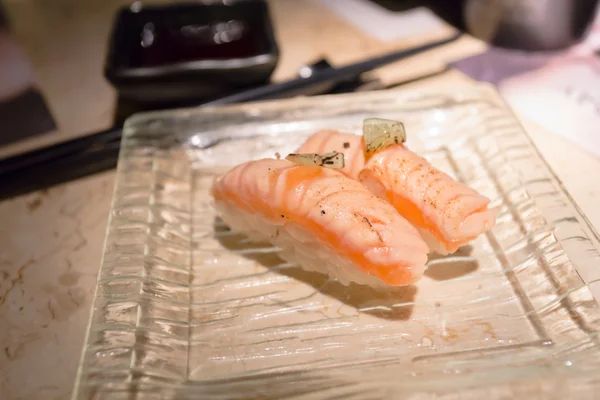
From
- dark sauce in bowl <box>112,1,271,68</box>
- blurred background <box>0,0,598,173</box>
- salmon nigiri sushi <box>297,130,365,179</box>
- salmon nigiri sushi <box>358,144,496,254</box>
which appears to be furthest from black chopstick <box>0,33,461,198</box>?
salmon nigiri sushi <box>358,144,496,254</box>

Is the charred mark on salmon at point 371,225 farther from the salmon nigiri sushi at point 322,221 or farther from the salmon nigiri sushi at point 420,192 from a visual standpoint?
the salmon nigiri sushi at point 420,192

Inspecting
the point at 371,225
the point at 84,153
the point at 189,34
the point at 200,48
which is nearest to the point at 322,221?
the point at 371,225

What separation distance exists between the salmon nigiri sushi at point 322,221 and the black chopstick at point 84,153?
1.94ft

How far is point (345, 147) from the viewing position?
5.01 feet

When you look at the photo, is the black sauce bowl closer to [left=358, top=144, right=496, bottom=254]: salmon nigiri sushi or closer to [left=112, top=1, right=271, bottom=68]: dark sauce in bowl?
[left=112, top=1, right=271, bottom=68]: dark sauce in bowl

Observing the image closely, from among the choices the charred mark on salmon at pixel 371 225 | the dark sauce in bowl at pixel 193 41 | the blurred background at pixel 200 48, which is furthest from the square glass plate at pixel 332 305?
the dark sauce in bowl at pixel 193 41

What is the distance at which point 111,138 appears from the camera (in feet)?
6.00

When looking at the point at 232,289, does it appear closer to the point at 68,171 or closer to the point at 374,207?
the point at 374,207

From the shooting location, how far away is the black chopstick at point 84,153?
1.73 metres

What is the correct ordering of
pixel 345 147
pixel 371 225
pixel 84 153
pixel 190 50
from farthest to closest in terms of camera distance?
pixel 190 50 < pixel 84 153 < pixel 345 147 < pixel 371 225

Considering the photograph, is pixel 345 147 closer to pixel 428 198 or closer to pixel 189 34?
pixel 428 198

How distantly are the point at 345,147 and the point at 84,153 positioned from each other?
984 millimetres

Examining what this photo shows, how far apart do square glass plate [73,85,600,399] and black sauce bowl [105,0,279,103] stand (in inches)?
11.9

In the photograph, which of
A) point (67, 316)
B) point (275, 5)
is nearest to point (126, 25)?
point (275, 5)
